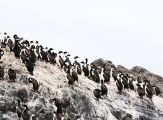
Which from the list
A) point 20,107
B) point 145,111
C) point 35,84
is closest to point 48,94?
point 35,84

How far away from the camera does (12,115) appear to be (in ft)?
130

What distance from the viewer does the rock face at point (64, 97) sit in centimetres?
4172

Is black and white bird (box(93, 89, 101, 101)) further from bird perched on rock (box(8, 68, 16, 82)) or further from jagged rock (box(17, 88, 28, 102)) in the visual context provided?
bird perched on rock (box(8, 68, 16, 82))

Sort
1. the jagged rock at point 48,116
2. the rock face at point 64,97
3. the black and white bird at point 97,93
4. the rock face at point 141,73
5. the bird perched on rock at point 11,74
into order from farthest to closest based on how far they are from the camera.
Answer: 1. the rock face at point 141,73
2. the black and white bird at point 97,93
3. the bird perched on rock at point 11,74
4. the jagged rock at point 48,116
5. the rock face at point 64,97

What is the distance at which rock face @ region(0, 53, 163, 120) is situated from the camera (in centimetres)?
4172

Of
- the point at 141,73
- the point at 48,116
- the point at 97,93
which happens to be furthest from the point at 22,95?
the point at 141,73

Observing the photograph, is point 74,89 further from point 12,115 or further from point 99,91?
point 12,115

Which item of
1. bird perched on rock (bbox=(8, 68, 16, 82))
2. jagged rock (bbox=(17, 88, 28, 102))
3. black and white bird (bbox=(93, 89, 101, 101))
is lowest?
black and white bird (bbox=(93, 89, 101, 101))

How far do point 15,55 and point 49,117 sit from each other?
695 centimetres

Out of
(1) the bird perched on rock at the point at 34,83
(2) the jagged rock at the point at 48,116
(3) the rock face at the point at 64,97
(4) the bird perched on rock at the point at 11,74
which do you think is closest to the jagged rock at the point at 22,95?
(3) the rock face at the point at 64,97

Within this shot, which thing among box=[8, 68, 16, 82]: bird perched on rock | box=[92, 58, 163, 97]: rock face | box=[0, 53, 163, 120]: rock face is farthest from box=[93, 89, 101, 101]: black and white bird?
box=[92, 58, 163, 97]: rock face

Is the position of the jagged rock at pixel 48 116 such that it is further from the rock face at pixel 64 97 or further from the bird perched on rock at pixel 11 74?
the bird perched on rock at pixel 11 74

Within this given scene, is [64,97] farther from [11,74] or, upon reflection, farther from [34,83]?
[11,74]

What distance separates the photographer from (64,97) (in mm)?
44656
